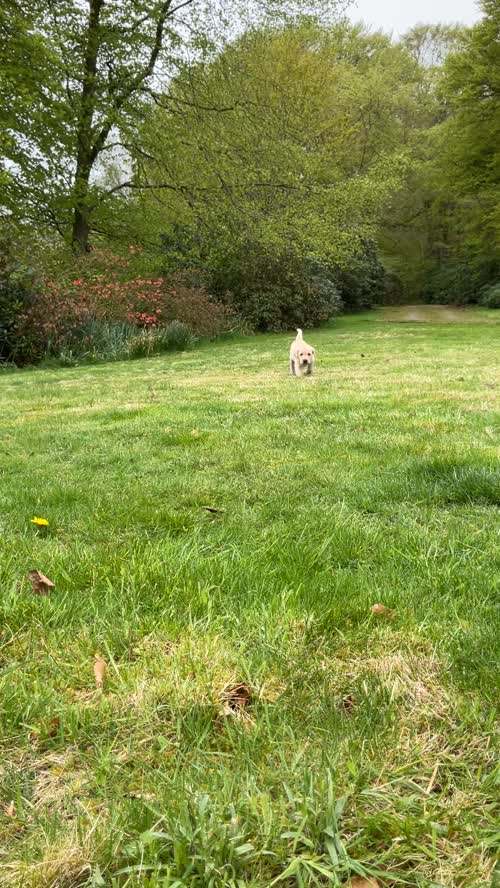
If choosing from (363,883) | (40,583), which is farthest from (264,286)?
(363,883)

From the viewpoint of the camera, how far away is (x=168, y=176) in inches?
628

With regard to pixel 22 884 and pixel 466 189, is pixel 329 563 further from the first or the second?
pixel 466 189

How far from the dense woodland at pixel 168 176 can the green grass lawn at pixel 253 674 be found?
34.8 ft

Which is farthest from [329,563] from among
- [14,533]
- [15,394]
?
[15,394]

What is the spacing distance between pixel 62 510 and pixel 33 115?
46.6 ft

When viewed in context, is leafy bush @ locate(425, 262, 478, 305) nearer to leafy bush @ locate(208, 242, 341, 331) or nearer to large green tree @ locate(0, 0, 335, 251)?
leafy bush @ locate(208, 242, 341, 331)

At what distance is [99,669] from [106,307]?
538 inches

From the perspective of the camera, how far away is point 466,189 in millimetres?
21719

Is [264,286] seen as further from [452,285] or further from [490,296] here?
[452,285]

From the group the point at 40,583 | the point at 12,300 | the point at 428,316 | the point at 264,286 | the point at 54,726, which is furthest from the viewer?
the point at 428,316

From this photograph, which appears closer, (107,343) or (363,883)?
(363,883)

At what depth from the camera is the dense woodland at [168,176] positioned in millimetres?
13047

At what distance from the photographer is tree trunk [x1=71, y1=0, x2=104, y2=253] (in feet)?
48.4

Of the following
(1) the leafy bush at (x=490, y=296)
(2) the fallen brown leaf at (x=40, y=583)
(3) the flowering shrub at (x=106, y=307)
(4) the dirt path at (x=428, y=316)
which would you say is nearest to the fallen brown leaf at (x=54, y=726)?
(2) the fallen brown leaf at (x=40, y=583)
